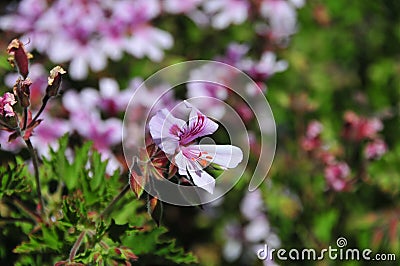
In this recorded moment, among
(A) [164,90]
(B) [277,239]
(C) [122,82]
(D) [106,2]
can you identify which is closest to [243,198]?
(B) [277,239]

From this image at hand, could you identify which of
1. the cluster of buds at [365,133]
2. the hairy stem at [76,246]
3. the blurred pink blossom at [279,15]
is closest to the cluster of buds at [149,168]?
the hairy stem at [76,246]

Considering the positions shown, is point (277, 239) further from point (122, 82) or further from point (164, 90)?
point (122, 82)

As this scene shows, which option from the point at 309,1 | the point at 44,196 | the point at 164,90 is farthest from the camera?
the point at 309,1

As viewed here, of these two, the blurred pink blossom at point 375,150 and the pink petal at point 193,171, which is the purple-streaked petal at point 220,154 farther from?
the blurred pink blossom at point 375,150

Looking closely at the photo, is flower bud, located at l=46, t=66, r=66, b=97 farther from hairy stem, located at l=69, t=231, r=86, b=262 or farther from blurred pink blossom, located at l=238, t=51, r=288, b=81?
blurred pink blossom, located at l=238, t=51, r=288, b=81

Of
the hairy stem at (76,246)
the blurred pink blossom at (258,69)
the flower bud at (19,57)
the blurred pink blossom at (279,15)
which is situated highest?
the blurred pink blossom at (279,15)

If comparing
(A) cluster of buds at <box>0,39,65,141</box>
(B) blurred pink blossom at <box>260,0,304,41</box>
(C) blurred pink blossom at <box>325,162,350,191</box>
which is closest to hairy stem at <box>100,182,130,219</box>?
(A) cluster of buds at <box>0,39,65,141</box>
